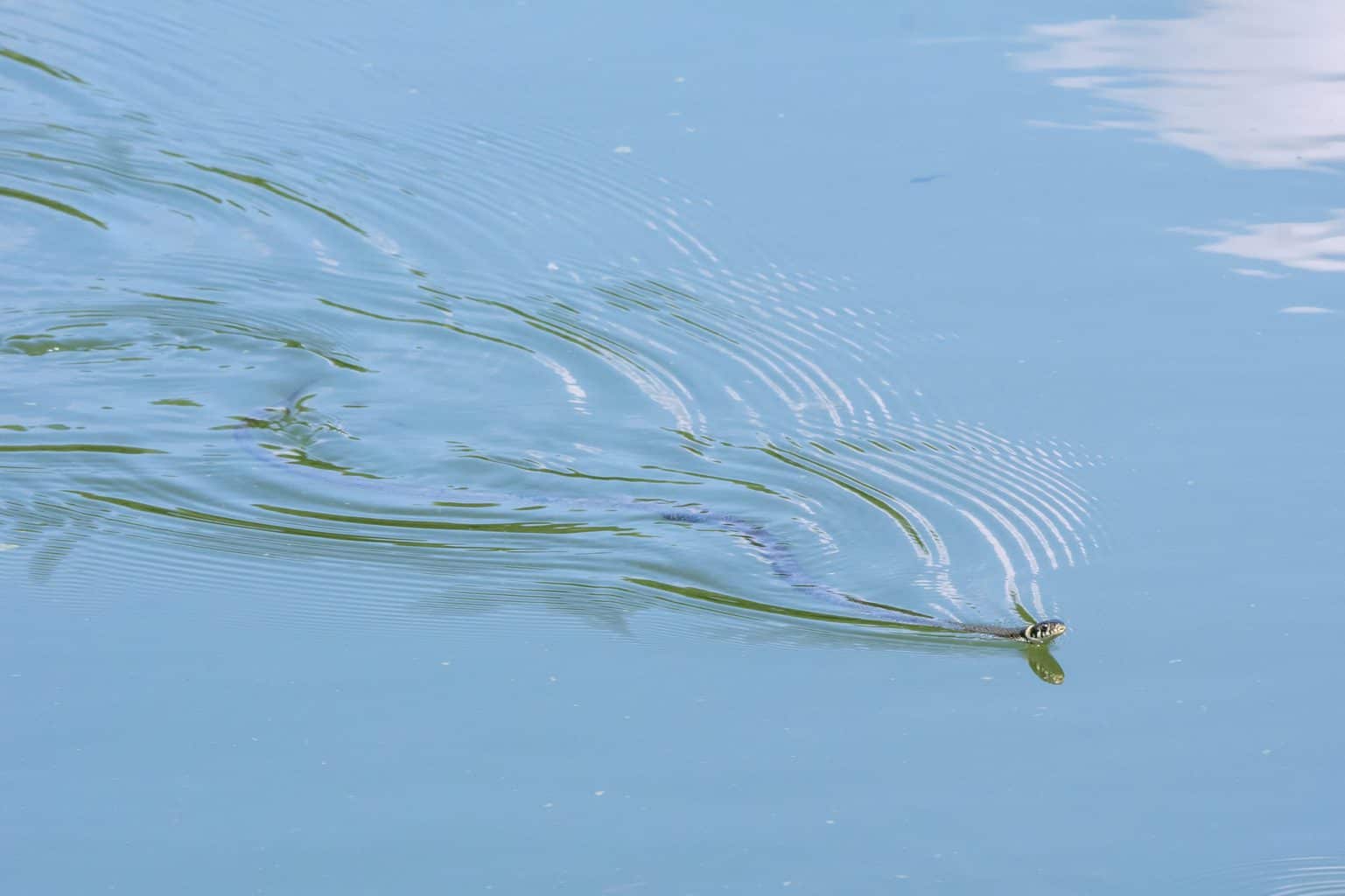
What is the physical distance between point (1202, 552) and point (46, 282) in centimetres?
431

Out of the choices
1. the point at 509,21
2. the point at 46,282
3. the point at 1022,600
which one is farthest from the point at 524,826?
the point at 509,21

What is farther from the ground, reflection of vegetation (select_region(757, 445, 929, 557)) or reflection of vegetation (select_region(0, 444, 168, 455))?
reflection of vegetation (select_region(757, 445, 929, 557))

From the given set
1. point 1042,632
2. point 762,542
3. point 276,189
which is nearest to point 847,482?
point 762,542

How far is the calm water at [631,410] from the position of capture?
3.66 meters

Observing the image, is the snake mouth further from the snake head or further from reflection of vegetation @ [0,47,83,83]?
reflection of vegetation @ [0,47,83,83]

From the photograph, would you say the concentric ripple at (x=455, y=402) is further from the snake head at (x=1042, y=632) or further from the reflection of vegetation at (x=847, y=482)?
the snake head at (x=1042, y=632)

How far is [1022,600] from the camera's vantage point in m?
4.46

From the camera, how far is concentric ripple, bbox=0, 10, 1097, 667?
4.60m

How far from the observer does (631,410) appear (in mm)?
5406

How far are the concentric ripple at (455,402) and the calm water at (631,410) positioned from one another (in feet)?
0.06

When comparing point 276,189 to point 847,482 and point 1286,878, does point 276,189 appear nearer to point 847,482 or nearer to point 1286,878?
point 847,482

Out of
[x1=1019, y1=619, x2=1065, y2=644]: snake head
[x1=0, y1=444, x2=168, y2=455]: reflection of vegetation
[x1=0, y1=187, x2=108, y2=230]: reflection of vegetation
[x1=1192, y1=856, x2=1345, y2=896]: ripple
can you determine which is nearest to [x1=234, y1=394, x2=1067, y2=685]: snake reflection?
[x1=1019, y1=619, x2=1065, y2=644]: snake head

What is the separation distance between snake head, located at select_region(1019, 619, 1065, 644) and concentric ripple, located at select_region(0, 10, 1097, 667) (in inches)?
5.6

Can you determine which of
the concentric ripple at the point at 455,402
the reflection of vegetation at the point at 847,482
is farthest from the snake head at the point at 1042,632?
the reflection of vegetation at the point at 847,482
